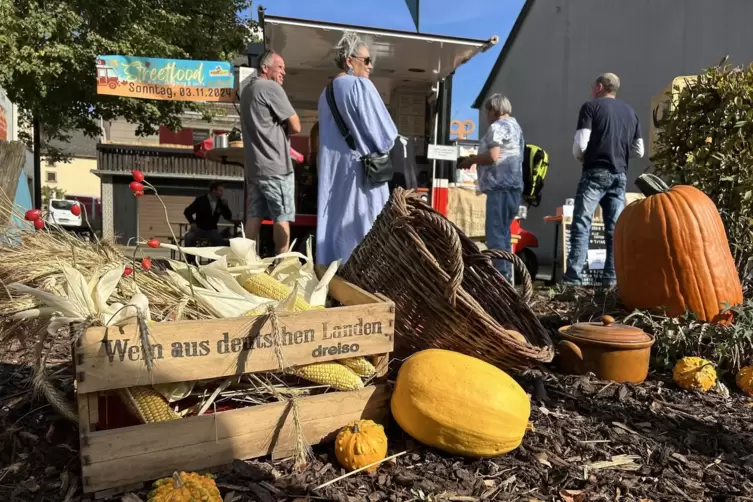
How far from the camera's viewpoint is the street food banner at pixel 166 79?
8367mm

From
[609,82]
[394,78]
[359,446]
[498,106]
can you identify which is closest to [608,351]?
[359,446]

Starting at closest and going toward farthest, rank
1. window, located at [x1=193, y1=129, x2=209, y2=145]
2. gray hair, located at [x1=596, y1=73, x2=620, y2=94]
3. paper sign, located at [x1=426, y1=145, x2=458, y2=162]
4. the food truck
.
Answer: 1. gray hair, located at [x1=596, y1=73, x2=620, y2=94]
2. the food truck
3. paper sign, located at [x1=426, y1=145, x2=458, y2=162]
4. window, located at [x1=193, y1=129, x2=209, y2=145]

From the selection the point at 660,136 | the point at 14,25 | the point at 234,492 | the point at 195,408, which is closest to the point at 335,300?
the point at 195,408

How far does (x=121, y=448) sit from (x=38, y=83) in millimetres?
12266

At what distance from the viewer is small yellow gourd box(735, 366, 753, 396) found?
272 centimetres

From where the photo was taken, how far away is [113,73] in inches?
332

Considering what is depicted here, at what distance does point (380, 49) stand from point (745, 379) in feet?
17.0

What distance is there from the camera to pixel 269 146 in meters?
4.14

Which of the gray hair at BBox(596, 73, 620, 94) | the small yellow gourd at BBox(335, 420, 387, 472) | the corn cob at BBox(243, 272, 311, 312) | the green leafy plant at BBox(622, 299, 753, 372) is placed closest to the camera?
the small yellow gourd at BBox(335, 420, 387, 472)

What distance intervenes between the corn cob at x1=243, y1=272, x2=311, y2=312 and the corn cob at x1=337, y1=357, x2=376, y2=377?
269 millimetres

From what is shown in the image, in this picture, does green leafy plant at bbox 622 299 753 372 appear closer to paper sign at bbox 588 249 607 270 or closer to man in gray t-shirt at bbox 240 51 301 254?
man in gray t-shirt at bbox 240 51 301 254

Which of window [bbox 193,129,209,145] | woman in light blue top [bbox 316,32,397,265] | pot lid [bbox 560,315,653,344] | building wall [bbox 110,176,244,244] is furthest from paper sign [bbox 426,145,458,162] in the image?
window [bbox 193,129,209,145]

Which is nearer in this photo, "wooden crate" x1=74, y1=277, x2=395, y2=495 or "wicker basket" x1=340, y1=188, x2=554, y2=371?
"wooden crate" x1=74, y1=277, x2=395, y2=495

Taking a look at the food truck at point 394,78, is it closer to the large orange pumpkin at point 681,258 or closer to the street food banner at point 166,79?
the street food banner at point 166,79
